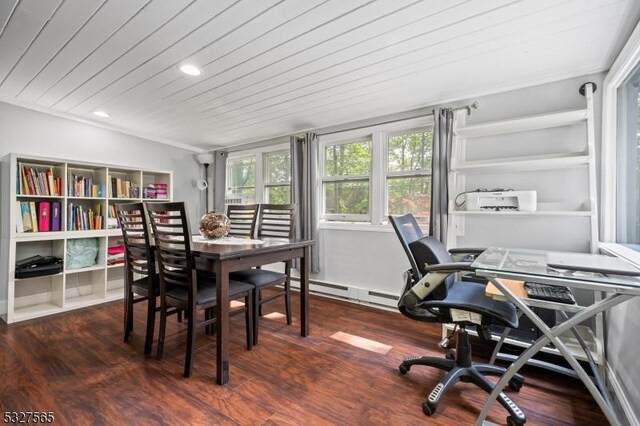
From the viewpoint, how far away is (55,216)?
2.84 metres

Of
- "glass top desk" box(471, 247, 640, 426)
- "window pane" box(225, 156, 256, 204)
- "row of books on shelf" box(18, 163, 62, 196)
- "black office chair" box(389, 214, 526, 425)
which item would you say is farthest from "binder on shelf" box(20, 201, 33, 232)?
"glass top desk" box(471, 247, 640, 426)

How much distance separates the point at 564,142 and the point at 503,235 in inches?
32.0

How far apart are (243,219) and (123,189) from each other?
161 cm

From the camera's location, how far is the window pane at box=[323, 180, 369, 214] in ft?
10.9

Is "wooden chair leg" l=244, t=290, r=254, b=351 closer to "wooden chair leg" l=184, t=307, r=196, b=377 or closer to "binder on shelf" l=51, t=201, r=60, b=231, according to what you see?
"wooden chair leg" l=184, t=307, r=196, b=377

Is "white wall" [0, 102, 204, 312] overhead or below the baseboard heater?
overhead

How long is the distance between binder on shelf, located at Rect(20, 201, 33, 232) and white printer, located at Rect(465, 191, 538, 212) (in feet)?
12.9

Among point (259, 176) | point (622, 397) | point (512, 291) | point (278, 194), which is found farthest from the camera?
point (259, 176)

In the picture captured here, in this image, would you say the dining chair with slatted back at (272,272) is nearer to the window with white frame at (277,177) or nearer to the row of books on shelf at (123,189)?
the window with white frame at (277,177)

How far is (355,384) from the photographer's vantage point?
1723mm

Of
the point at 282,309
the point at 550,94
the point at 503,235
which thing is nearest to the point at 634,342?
the point at 503,235

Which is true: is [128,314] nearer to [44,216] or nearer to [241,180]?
[44,216]

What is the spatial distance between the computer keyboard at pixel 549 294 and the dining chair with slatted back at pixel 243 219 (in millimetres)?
2261

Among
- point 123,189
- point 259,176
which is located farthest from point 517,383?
point 123,189
